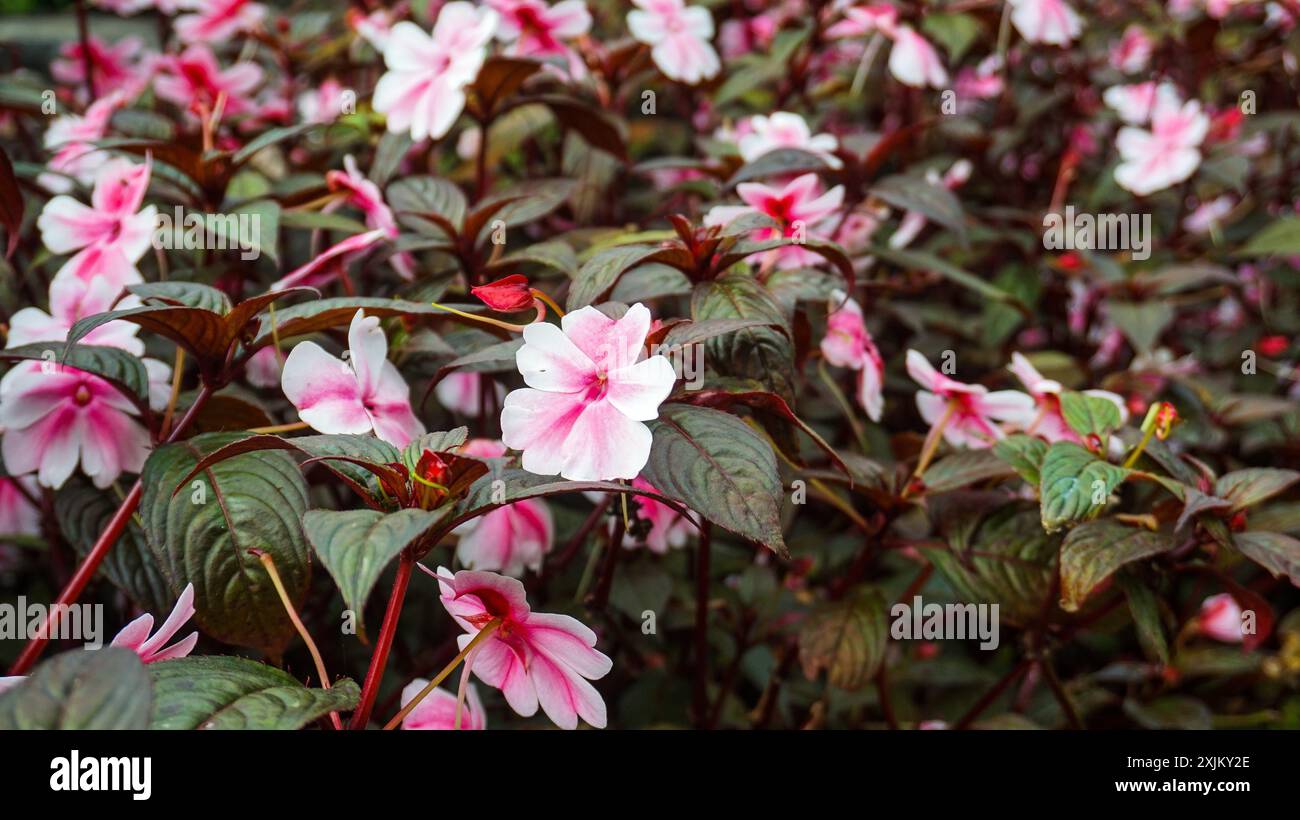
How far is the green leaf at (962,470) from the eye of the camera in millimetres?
987

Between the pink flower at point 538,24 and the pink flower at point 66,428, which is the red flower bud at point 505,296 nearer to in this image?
the pink flower at point 66,428

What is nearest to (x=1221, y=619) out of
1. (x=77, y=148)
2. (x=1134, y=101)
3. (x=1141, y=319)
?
(x=1141, y=319)

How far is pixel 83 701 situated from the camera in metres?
0.56

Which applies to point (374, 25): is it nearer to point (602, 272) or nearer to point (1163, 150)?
point (602, 272)

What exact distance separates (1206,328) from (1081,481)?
1540 mm

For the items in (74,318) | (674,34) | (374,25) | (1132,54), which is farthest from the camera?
(1132,54)

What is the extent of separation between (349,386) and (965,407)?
2.04 ft

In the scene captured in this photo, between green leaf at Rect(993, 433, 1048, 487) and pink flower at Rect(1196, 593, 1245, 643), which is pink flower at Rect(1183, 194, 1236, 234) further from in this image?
green leaf at Rect(993, 433, 1048, 487)

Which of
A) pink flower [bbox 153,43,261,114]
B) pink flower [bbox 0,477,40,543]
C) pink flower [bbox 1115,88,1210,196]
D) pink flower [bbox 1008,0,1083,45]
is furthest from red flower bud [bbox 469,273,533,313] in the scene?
pink flower [bbox 1115,88,1210,196]

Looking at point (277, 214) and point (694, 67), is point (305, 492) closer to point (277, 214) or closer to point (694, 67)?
point (277, 214)

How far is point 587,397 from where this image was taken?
0.75 metres

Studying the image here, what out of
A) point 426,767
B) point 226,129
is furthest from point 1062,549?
point 226,129

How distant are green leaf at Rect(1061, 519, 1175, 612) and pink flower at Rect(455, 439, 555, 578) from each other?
0.47m

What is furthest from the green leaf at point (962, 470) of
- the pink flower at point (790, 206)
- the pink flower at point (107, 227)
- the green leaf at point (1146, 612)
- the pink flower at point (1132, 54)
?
the pink flower at point (1132, 54)
